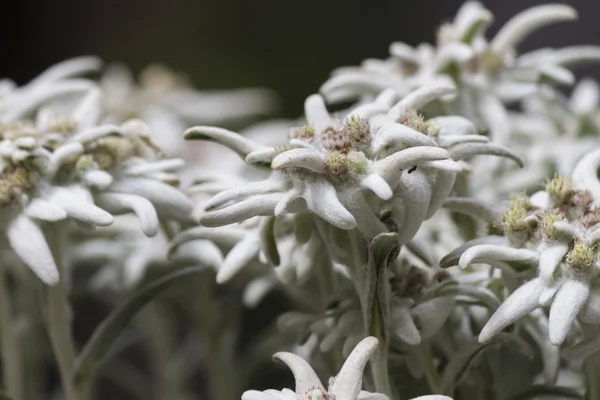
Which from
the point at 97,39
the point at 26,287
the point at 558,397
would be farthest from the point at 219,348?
the point at 97,39

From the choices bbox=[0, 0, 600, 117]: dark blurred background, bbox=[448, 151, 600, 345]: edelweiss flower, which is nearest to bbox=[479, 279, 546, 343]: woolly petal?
bbox=[448, 151, 600, 345]: edelweiss flower

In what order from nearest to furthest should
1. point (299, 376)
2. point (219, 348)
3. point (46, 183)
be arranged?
1. point (299, 376)
2. point (46, 183)
3. point (219, 348)

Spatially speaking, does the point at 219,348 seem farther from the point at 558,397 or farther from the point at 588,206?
the point at 588,206


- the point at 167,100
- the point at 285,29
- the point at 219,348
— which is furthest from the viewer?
the point at 285,29

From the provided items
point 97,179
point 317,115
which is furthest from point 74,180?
point 317,115

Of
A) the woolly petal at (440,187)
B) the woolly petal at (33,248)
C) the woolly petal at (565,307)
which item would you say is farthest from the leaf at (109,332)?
the woolly petal at (565,307)

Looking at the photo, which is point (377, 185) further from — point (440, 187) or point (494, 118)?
point (494, 118)
